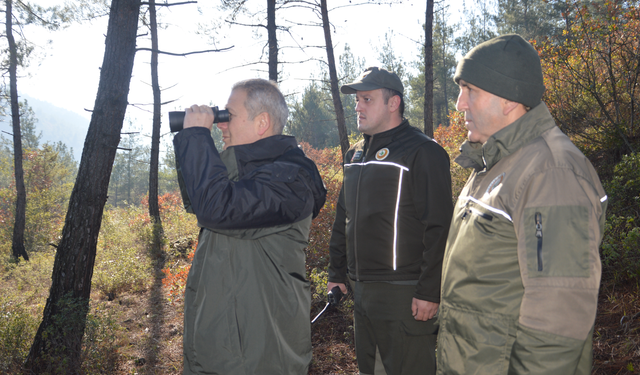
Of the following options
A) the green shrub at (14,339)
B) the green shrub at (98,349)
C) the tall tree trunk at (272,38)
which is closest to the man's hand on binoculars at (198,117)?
the green shrub at (98,349)

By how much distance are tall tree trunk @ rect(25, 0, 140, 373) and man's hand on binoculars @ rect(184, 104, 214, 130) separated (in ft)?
9.08

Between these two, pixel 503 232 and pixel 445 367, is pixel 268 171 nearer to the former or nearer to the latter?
pixel 503 232

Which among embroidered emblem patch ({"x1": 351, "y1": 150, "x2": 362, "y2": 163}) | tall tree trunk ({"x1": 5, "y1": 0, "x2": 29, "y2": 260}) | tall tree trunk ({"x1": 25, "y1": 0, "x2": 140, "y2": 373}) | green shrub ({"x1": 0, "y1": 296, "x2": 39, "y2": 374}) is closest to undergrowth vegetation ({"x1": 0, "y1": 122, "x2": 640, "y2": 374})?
green shrub ({"x1": 0, "y1": 296, "x2": 39, "y2": 374})

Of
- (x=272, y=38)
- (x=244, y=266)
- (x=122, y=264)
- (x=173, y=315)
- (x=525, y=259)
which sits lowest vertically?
(x=173, y=315)

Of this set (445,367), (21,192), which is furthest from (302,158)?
(21,192)

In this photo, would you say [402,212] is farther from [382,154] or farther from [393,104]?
[393,104]

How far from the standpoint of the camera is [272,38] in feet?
29.7

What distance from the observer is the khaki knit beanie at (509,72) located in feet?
4.60

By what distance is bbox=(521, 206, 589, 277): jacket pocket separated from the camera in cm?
108

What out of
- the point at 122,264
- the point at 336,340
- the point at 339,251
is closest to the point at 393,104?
the point at 339,251

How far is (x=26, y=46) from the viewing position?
44.7 ft

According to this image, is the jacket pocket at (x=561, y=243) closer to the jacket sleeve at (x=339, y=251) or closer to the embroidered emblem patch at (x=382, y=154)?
the embroidered emblem patch at (x=382, y=154)

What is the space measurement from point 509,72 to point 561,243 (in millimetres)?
639

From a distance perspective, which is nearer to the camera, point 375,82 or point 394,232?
point 394,232
